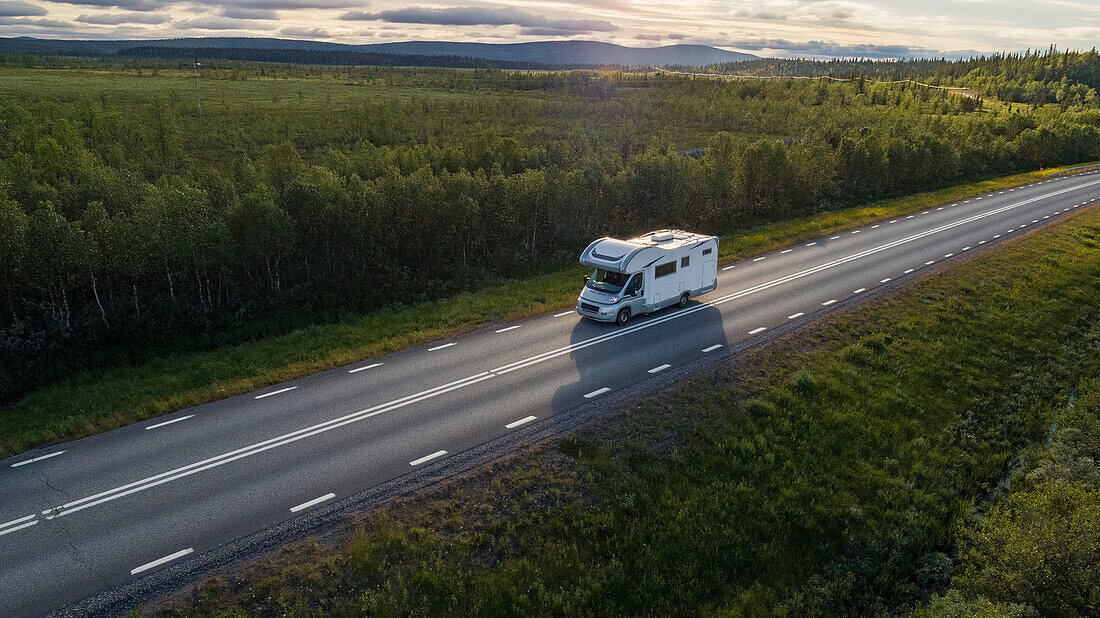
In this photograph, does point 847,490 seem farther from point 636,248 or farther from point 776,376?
point 636,248

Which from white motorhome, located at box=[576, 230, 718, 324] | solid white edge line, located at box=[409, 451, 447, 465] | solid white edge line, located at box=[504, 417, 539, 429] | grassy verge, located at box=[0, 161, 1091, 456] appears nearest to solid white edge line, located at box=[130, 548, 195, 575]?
solid white edge line, located at box=[409, 451, 447, 465]

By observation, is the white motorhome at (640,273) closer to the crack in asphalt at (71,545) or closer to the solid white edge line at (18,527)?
the crack in asphalt at (71,545)

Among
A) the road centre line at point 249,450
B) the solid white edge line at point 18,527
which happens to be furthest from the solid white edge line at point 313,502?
the solid white edge line at point 18,527

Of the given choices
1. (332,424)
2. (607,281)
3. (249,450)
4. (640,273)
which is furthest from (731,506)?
(249,450)

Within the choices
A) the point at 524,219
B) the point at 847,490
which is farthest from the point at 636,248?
the point at 524,219

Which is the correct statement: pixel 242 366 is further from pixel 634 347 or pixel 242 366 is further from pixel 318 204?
pixel 634 347

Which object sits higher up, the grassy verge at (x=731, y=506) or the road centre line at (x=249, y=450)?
the road centre line at (x=249, y=450)
